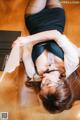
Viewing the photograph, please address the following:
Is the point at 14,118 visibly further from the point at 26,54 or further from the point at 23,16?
the point at 23,16

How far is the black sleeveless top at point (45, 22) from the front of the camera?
184 cm

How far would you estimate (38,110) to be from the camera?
1.76 meters

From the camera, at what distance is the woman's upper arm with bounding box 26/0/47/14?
6.18ft

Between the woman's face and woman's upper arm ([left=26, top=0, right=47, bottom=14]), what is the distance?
320 millimetres

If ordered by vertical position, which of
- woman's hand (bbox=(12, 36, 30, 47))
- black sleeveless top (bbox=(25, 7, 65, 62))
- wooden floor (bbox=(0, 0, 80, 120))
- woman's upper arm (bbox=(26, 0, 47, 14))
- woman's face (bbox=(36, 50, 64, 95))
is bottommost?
wooden floor (bbox=(0, 0, 80, 120))

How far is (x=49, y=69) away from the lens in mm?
1799

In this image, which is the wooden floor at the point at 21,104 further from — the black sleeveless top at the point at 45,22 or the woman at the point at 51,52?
the black sleeveless top at the point at 45,22

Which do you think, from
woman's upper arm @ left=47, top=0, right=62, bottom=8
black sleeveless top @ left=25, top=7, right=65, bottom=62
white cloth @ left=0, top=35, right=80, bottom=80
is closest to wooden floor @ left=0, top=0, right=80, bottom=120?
white cloth @ left=0, top=35, right=80, bottom=80

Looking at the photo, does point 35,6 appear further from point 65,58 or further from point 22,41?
point 65,58

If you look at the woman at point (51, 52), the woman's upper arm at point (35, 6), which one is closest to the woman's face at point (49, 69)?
the woman at point (51, 52)

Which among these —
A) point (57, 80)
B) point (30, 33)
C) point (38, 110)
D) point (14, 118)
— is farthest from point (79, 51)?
point (14, 118)

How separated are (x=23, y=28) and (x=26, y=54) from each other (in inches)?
7.7

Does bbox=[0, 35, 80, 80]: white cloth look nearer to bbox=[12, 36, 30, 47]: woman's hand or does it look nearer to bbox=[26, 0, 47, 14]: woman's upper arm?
bbox=[12, 36, 30, 47]: woman's hand

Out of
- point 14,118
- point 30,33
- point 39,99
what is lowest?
point 14,118
